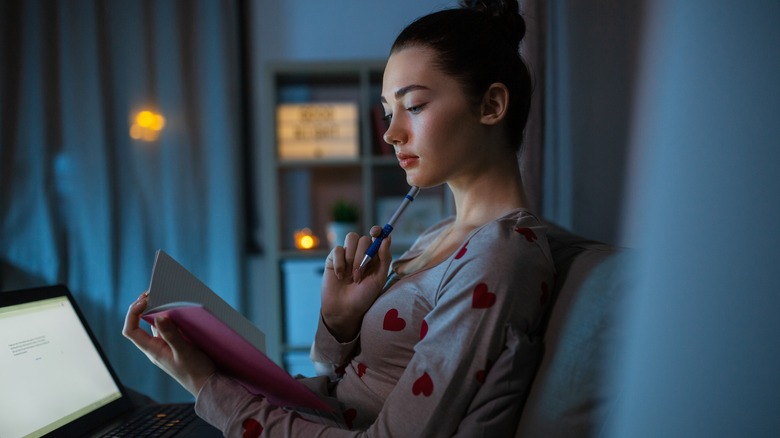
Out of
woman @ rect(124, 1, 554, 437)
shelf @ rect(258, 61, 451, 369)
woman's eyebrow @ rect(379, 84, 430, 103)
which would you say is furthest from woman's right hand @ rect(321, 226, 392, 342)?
Result: shelf @ rect(258, 61, 451, 369)

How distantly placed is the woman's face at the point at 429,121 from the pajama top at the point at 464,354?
14cm

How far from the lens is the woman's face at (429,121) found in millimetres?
891

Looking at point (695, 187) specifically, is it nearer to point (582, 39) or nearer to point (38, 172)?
point (582, 39)

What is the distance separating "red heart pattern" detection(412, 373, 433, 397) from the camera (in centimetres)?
67

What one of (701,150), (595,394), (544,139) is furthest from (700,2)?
(544,139)

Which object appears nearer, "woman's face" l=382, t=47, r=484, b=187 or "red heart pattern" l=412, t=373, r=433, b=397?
"red heart pattern" l=412, t=373, r=433, b=397

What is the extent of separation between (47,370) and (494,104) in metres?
0.74

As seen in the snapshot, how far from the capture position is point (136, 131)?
2906 millimetres

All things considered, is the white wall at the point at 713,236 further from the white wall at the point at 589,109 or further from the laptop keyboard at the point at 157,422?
the laptop keyboard at the point at 157,422

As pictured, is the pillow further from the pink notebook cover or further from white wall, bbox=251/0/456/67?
white wall, bbox=251/0/456/67

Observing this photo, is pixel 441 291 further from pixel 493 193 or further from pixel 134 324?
pixel 134 324

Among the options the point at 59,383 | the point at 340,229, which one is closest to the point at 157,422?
the point at 59,383

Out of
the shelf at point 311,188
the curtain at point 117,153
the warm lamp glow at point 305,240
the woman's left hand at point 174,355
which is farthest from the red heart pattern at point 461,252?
the curtain at point 117,153

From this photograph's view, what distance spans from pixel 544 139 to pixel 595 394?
0.88 m
